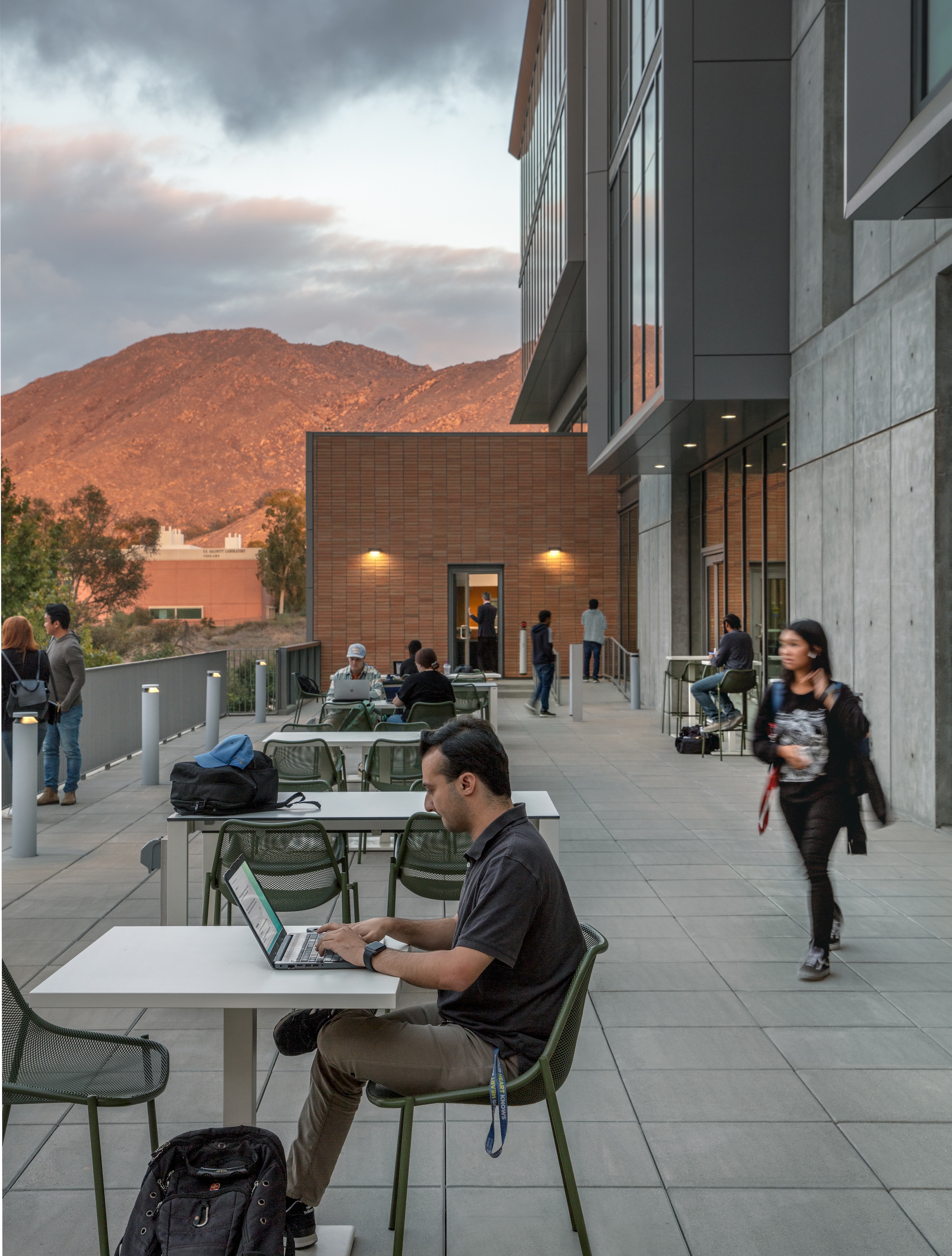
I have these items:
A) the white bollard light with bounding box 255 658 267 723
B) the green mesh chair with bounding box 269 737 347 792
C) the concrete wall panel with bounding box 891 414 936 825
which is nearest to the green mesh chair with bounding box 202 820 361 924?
the green mesh chair with bounding box 269 737 347 792

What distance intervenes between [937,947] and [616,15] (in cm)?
1567

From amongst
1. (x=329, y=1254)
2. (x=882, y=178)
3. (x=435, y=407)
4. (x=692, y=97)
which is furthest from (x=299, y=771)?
(x=435, y=407)

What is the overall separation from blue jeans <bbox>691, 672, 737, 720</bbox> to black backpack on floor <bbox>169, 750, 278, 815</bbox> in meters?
8.75

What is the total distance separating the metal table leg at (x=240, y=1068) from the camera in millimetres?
2658

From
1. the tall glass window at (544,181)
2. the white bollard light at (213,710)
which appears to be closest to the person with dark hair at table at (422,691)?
the white bollard light at (213,710)

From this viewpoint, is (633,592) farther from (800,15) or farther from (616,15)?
(800,15)

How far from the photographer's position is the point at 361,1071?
2545mm

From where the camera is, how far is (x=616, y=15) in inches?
636

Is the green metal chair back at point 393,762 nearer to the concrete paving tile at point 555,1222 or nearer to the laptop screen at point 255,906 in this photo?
the concrete paving tile at point 555,1222

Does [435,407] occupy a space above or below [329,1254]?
above

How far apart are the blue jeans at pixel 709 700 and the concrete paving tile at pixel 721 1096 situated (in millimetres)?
9182

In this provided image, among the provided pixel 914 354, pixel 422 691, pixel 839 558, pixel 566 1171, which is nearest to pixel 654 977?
pixel 566 1171

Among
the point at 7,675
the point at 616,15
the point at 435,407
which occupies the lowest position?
the point at 7,675

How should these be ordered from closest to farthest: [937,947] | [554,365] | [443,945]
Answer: [443,945], [937,947], [554,365]
